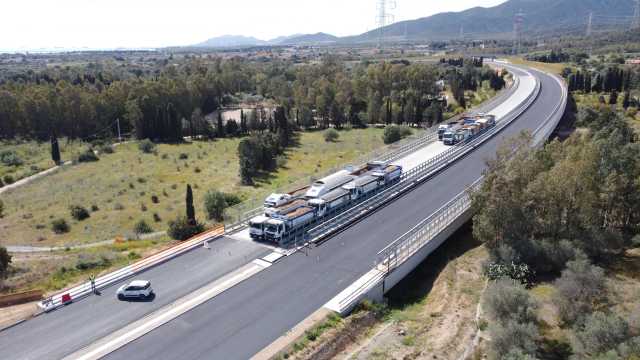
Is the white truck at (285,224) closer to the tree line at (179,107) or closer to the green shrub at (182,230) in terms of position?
the green shrub at (182,230)

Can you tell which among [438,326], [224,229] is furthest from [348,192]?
[438,326]

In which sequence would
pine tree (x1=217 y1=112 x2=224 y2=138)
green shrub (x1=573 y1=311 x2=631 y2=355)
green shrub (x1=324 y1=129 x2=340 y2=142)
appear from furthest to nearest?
1. pine tree (x1=217 y1=112 x2=224 y2=138)
2. green shrub (x1=324 y1=129 x2=340 y2=142)
3. green shrub (x1=573 y1=311 x2=631 y2=355)

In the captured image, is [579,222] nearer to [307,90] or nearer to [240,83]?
[307,90]

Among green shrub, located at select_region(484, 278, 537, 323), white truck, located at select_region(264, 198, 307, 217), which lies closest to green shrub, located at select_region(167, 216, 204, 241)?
white truck, located at select_region(264, 198, 307, 217)

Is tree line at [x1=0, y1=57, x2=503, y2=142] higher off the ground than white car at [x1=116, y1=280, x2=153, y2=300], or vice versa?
tree line at [x1=0, y1=57, x2=503, y2=142]

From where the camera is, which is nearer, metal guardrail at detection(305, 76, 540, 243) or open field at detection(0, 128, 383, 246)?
metal guardrail at detection(305, 76, 540, 243)

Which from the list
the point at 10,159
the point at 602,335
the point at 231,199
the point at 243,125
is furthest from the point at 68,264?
the point at 243,125

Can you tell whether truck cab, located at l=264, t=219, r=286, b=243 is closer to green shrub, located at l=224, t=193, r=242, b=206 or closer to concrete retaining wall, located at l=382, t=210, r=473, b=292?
concrete retaining wall, located at l=382, t=210, r=473, b=292

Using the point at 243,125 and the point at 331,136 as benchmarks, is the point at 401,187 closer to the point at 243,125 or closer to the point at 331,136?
the point at 331,136
